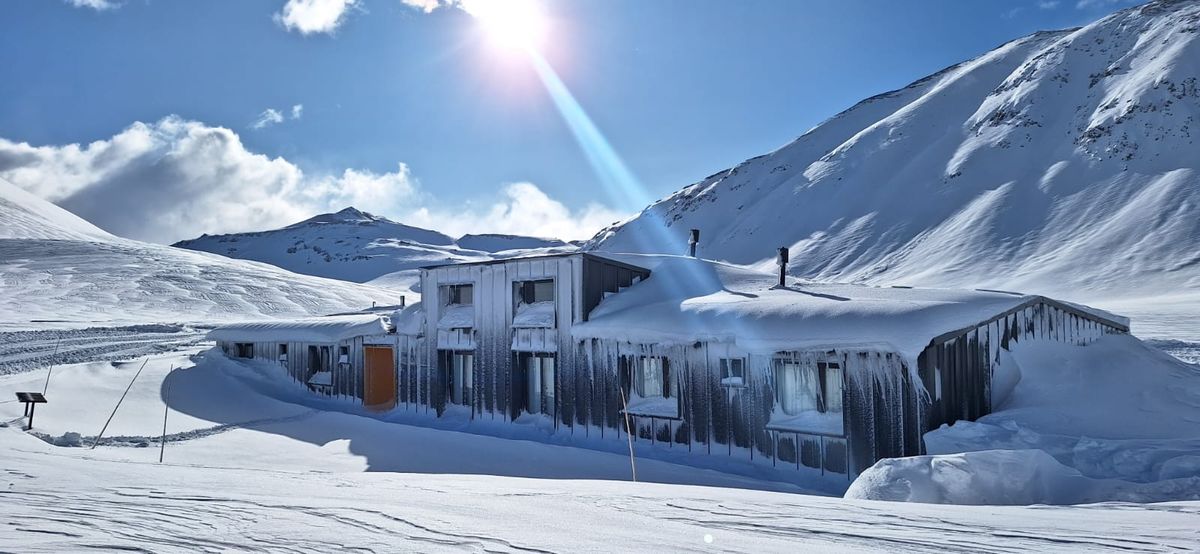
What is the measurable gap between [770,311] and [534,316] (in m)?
6.10

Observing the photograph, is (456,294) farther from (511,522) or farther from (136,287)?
(136,287)

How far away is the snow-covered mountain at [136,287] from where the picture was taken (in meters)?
43.4

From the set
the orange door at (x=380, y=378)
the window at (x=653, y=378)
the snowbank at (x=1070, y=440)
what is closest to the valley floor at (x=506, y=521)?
the snowbank at (x=1070, y=440)

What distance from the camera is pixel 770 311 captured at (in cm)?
1344

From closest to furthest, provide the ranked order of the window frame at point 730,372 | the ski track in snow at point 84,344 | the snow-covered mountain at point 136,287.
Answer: the window frame at point 730,372 → the ski track in snow at point 84,344 → the snow-covered mountain at point 136,287

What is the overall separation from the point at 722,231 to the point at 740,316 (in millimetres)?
79331

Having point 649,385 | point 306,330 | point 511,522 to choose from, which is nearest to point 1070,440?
point 649,385

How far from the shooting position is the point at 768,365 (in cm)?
1309

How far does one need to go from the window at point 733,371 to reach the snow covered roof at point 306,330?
11.4 metres

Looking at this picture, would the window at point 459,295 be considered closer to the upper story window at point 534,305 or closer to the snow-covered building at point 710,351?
the snow-covered building at point 710,351

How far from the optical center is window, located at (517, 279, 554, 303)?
17.7 metres

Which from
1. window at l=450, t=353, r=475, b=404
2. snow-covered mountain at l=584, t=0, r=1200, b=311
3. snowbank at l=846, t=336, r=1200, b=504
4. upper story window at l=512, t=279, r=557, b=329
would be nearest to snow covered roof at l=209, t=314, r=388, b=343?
window at l=450, t=353, r=475, b=404

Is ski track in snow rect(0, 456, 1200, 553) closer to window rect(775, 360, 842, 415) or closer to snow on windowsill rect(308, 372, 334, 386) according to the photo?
window rect(775, 360, 842, 415)

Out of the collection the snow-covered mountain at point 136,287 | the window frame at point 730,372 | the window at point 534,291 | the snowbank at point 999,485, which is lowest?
the snowbank at point 999,485
